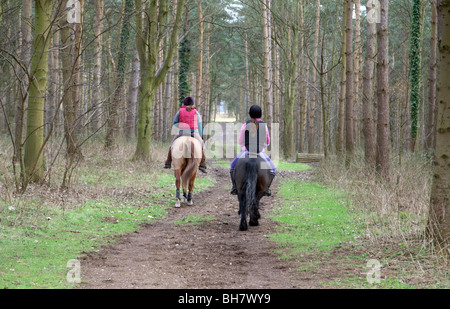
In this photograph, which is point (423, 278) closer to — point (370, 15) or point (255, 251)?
point (255, 251)

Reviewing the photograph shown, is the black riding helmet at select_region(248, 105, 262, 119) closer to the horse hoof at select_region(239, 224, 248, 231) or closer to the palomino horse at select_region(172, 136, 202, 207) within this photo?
the horse hoof at select_region(239, 224, 248, 231)

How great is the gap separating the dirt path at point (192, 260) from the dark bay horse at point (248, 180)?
466 millimetres

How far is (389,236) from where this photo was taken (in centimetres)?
728

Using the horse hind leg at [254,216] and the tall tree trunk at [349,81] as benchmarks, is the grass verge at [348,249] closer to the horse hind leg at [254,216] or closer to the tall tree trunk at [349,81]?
the horse hind leg at [254,216]

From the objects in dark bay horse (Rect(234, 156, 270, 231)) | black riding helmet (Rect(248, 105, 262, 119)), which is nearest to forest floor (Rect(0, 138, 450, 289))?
dark bay horse (Rect(234, 156, 270, 231))

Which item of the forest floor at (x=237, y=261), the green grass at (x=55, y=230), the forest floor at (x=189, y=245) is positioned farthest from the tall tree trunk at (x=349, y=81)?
the forest floor at (x=237, y=261)

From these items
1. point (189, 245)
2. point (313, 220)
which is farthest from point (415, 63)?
point (189, 245)

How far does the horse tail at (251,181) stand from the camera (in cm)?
905

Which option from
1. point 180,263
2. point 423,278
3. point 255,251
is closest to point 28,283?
point 180,263

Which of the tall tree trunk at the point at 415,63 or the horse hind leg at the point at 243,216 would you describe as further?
the tall tree trunk at the point at 415,63

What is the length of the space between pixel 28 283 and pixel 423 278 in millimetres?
4391

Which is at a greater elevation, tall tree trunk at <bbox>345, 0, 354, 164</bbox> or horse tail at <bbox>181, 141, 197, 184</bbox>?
tall tree trunk at <bbox>345, 0, 354, 164</bbox>

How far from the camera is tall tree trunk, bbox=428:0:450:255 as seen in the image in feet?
20.3

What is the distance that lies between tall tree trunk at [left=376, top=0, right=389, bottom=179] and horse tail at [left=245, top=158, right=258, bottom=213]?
16.8ft
